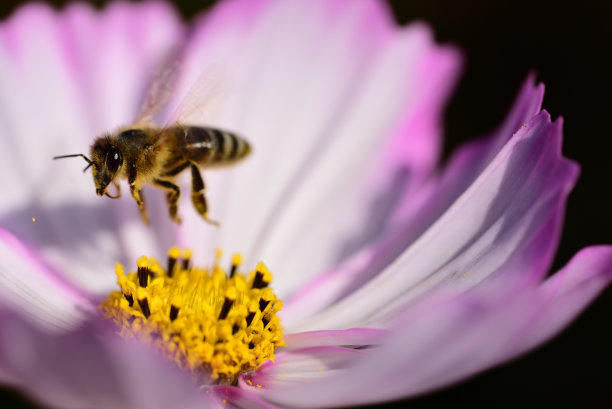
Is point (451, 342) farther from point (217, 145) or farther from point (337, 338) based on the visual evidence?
point (217, 145)

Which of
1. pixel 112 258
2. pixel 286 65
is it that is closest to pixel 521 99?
pixel 286 65

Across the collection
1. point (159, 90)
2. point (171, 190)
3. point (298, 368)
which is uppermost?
point (159, 90)

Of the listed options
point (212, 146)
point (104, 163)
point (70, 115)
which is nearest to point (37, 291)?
point (104, 163)

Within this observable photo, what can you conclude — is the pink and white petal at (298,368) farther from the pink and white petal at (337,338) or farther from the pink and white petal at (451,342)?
the pink and white petal at (451,342)

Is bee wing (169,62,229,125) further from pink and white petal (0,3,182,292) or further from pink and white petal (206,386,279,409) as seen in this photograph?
pink and white petal (206,386,279,409)

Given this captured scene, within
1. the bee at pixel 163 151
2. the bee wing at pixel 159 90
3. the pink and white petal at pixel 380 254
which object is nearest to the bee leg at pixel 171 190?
the bee at pixel 163 151
